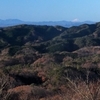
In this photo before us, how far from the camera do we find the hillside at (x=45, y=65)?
19.8 m

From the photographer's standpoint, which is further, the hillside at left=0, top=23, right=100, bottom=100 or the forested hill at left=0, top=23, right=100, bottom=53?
the forested hill at left=0, top=23, right=100, bottom=53

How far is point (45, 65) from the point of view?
31.5 metres

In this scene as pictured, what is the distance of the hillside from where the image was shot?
19844mm

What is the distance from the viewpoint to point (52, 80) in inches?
997

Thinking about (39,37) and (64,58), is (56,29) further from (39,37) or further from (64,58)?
(64,58)

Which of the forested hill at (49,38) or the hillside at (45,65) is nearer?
the hillside at (45,65)

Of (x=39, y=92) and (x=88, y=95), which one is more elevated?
(x=88, y=95)

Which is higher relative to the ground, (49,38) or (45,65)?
(45,65)

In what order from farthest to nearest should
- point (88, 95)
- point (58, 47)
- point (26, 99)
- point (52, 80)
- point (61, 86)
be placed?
point (58, 47), point (52, 80), point (61, 86), point (26, 99), point (88, 95)

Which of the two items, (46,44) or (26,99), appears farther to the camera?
(46,44)

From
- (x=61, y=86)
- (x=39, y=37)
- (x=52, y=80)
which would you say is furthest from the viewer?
(x=39, y=37)

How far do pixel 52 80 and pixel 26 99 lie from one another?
7.35 meters

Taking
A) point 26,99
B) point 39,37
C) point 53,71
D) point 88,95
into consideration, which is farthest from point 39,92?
point 39,37

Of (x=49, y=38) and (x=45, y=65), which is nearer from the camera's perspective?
(x=45, y=65)
